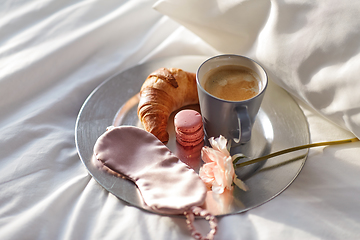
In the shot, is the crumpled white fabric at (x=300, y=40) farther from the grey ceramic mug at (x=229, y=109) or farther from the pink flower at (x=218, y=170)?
the pink flower at (x=218, y=170)

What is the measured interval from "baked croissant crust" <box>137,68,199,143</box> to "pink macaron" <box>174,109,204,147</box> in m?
0.05

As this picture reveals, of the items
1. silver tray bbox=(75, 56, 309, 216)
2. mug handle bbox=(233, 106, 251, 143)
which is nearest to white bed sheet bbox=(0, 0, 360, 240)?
silver tray bbox=(75, 56, 309, 216)

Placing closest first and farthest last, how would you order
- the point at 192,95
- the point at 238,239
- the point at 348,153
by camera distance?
1. the point at 238,239
2. the point at 348,153
3. the point at 192,95

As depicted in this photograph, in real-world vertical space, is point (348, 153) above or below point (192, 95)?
below

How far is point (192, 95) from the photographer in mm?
833

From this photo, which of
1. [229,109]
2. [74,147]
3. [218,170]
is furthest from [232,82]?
[74,147]

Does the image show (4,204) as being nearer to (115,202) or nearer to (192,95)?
(115,202)

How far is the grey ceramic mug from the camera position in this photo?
66 cm

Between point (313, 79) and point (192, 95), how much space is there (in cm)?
29

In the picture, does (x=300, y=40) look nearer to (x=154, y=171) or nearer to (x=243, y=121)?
(x=243, y=121)

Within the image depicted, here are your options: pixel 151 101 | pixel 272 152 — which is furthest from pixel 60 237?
pixel 272 152

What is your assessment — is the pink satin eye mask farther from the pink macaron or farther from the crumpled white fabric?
the crumpled white fabric

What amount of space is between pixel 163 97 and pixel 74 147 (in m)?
0.24

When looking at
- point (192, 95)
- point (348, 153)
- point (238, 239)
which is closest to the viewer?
point (238, 239)
